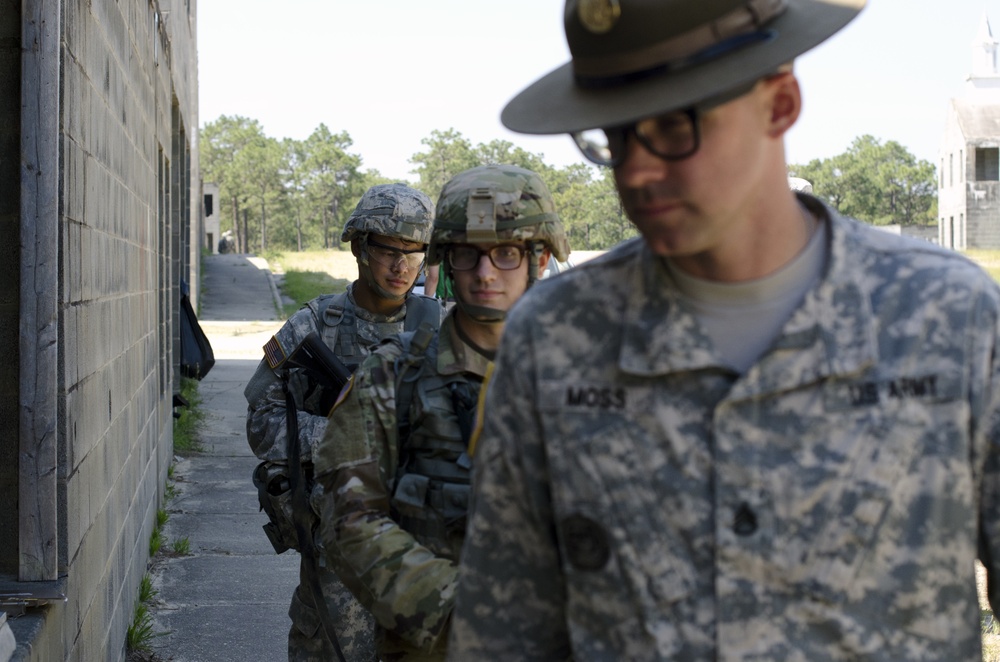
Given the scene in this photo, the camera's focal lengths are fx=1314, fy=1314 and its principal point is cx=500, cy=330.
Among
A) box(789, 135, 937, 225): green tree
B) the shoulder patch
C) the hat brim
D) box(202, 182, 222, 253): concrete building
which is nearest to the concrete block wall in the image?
box(202, 182, 222, 253): concrete building

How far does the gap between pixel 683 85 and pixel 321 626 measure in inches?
112

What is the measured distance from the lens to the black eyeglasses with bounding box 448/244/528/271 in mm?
3072

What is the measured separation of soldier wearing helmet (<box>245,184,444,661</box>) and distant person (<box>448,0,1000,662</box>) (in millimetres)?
2384

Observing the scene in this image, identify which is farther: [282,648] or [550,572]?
[282,648]

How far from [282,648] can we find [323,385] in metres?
1.85

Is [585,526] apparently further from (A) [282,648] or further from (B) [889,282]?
(A) [282,648]

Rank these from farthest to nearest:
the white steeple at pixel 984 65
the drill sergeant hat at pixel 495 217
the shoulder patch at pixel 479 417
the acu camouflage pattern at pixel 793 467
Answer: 1. the white steeple at pixel 984 65
2. the drill sergeant hat at pixel 495 217
3. the shoulder patch at pixel 479 417
4. the acu camouflage pattern at pixel 793 467

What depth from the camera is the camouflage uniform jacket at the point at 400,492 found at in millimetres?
2672

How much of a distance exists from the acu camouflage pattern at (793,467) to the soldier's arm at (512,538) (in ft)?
0.16

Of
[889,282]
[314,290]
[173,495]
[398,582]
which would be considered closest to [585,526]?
[889,282]

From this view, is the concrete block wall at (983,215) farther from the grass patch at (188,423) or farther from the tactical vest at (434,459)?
the tactical vest at (434,459)

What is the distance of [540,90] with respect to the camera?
1871 mm

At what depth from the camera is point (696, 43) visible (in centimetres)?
166

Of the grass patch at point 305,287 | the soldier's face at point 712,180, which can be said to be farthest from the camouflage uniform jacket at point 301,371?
the grass patch at point 305,287
